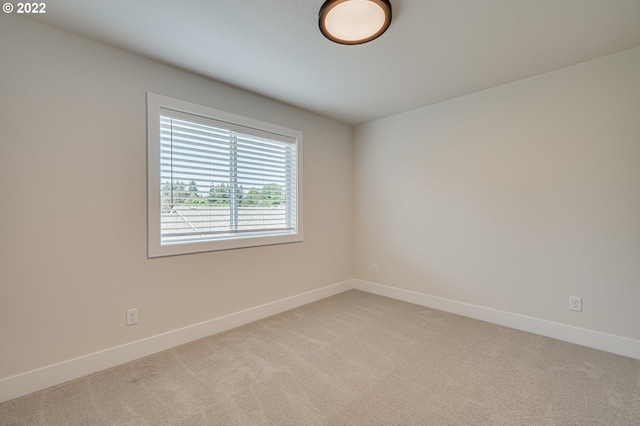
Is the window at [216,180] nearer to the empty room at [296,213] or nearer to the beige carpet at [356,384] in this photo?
the empty room at [296,213]

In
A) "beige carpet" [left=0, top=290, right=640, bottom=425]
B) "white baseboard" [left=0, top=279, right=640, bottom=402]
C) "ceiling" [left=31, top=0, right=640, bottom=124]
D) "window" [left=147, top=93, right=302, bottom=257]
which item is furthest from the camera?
"window" [left=147, top=93, right=302, bottom=257]

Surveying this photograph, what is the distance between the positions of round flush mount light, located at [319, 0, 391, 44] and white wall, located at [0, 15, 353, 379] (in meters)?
1.46

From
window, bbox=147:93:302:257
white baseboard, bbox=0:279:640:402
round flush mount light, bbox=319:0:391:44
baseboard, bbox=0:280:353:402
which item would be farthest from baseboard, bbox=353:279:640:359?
round flush mount light, bbox=319:0:391:44

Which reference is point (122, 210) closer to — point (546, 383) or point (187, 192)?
point (187, 192)

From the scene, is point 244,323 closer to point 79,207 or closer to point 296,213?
point 296,213

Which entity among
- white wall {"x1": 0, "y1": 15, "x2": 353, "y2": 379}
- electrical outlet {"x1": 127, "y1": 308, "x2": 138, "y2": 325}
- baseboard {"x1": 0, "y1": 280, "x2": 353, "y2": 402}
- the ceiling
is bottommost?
baseboard {"x1": 0, "y1": 280, "x2": 353, "y2": 402}

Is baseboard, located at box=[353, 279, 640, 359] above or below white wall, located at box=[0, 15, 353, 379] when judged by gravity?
below

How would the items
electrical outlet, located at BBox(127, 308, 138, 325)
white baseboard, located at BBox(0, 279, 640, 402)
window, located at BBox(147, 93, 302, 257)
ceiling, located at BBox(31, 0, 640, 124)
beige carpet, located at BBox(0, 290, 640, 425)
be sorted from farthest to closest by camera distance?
1. window, located at BBox(147, 93, 302, 257)
2. electrical outlet, located at BBox(127, 308, 138, 325)
3. white baseboard, located at BBox(0, 279, 640, 402)
4. ceiling, located at BBox(31, 0, 640, 124)
5. beige carpet, located at BBox(0, 290, 640, 425)

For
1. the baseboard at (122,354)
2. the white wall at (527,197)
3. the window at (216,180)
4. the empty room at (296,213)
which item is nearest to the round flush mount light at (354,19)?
the empty room at (296,213)

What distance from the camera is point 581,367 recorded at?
2.13 meters

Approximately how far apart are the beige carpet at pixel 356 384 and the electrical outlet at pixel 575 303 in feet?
1.06

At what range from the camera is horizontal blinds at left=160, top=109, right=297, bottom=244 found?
2561mm

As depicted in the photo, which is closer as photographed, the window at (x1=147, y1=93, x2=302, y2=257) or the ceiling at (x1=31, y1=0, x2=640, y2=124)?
the ceiling at (x1=31, y1=0, x2=640, y2=124)

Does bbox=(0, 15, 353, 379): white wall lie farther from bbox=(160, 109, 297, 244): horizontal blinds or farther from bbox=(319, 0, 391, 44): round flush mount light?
bbox=(319, 0, 391, 44): round flush mount light
